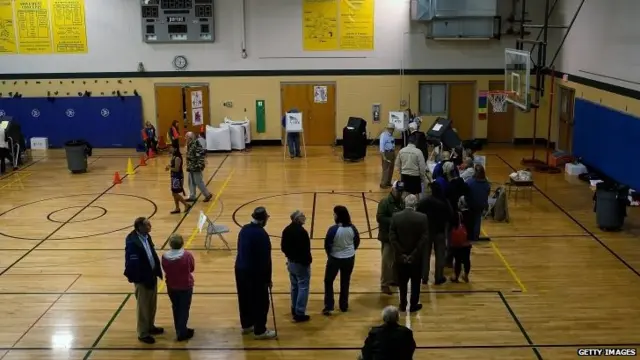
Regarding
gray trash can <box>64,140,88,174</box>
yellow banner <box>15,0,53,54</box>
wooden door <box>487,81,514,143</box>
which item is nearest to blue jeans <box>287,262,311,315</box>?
gray trash can <box>64,140,88,174</box>

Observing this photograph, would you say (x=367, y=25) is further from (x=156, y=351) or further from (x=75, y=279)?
(x=156, y=351)

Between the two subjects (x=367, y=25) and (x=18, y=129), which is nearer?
(x=18, y=129)

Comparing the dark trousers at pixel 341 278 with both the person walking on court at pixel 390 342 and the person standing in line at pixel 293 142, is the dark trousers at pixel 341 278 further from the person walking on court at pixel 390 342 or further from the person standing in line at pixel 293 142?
the person standing in line at pixel 293 142

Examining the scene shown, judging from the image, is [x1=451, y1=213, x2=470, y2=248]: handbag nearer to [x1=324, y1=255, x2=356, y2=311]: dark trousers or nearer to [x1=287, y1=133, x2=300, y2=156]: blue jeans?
[x1=324, y1=255, x2=356, y2=311]: dark trousers

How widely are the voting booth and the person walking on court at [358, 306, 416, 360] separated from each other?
1569 cm

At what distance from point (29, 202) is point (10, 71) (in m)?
8.41

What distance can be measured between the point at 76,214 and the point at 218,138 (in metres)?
7.37

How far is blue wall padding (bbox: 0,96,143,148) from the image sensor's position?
73.3ft

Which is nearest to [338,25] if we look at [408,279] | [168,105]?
[168,105]

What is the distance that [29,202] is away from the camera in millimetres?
15609

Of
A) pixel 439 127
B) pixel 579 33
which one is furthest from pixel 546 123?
pixel 439 127

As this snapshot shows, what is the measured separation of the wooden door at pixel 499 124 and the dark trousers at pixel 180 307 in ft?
51.5

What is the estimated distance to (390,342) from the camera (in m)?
6.16

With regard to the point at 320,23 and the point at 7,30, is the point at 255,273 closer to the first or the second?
the point at 320,23
